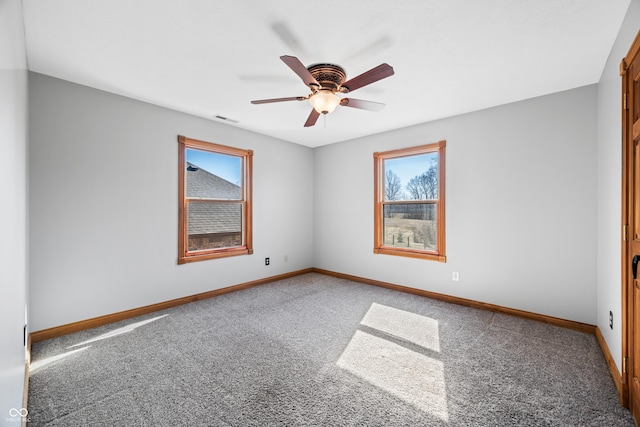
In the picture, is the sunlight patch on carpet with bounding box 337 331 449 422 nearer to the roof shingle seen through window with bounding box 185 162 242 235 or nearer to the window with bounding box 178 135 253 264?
the window with bounding box 178 135 253 264

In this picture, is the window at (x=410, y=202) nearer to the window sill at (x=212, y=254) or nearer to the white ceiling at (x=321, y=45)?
the white ceiling at (x=321, y=45)

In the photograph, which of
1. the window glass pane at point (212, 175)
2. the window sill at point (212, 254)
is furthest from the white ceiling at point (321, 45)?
the window sill at point (212, 254)

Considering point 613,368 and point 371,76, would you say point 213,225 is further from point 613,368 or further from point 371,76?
point 613,368

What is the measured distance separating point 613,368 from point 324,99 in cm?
303

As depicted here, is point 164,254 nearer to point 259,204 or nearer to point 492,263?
point 259,204

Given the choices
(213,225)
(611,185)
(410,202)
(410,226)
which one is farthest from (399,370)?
(213,225)

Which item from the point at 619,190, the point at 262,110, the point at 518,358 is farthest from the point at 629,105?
the point at 262,110

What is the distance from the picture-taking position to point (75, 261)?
289 centimetres

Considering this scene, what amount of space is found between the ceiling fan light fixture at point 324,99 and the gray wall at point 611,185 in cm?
194

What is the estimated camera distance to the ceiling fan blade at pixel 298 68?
1904 millimetres

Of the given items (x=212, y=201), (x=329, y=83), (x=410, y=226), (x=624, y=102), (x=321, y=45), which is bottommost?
(x=410, y=226)

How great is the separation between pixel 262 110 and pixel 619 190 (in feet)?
11.2

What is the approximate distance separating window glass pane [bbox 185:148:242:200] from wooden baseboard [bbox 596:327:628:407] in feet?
14.3

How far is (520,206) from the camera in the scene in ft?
10.8
